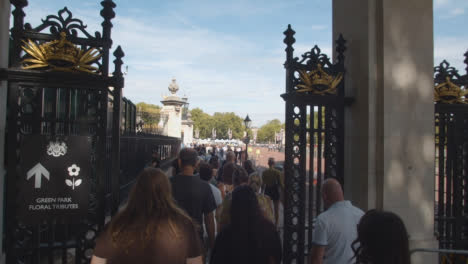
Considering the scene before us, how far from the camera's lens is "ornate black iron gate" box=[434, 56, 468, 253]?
580 cm

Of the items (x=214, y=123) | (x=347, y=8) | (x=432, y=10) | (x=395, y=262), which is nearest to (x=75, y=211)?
(x=395, y=262)

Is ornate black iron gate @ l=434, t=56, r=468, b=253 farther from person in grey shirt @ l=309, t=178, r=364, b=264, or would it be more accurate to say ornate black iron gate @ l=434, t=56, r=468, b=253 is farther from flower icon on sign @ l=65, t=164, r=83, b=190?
flower icon on sign @ l=65, t=164, r=83, b=190

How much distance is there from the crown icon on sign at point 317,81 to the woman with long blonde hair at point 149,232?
3095 millimetres

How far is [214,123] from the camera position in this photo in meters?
144

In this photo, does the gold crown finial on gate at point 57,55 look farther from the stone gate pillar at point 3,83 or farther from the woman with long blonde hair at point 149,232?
the woman with long blonde hair at point 149,232

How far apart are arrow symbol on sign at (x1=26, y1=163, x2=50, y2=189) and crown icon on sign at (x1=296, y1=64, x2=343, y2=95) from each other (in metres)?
3.41

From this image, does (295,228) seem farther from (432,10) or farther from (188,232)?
(432,10)

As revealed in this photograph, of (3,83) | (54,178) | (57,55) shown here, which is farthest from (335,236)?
(3,83)

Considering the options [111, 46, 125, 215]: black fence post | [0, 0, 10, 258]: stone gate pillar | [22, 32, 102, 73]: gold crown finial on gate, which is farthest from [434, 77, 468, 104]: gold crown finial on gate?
[0, 0, 10, 258]: stone gate pillar

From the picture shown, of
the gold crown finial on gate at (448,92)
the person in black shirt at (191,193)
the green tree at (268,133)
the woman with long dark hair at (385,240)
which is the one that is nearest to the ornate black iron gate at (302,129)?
the person in black shirt at (191,193)

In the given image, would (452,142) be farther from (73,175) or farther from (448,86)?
(73,175)

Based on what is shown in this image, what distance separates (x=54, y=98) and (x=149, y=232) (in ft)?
9.40

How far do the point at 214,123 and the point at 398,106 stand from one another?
13941cm

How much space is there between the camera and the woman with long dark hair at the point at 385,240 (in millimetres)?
2121
